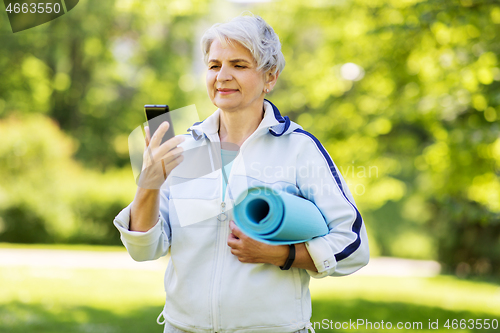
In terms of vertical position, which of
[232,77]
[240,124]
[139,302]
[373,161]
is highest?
[232,77]

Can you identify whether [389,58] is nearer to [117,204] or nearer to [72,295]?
[72,295]

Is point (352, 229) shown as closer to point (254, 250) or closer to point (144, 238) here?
point (254, 250)

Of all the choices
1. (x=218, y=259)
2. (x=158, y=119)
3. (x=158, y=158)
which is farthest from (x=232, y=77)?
(x=218, y=259)

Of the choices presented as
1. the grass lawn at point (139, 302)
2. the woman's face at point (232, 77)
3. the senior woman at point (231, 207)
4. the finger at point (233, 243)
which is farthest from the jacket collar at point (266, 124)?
the grass lawn at point (139, 302)

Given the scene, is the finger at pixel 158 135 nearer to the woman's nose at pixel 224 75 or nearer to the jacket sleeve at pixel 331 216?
the woman's nose at pixel 224 75

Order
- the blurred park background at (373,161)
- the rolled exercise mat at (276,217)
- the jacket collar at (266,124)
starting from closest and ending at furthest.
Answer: the rolled exercise mat at (276,217) < the jacket collar at (266,124) < the blurred park background at (373,161)

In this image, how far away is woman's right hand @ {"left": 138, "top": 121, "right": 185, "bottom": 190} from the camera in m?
1.89

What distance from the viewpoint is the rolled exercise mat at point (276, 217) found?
1759 millimetres

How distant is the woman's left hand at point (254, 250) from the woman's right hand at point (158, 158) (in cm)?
36

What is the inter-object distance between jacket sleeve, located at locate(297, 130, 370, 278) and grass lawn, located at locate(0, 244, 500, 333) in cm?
415

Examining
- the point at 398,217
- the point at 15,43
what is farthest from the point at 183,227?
the point at 15,43

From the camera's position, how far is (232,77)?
209 cm

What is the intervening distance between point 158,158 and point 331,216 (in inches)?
29.7

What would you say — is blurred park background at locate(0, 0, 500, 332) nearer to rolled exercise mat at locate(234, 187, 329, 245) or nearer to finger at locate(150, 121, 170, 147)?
finger at locate(150, 121, 170, 147)
